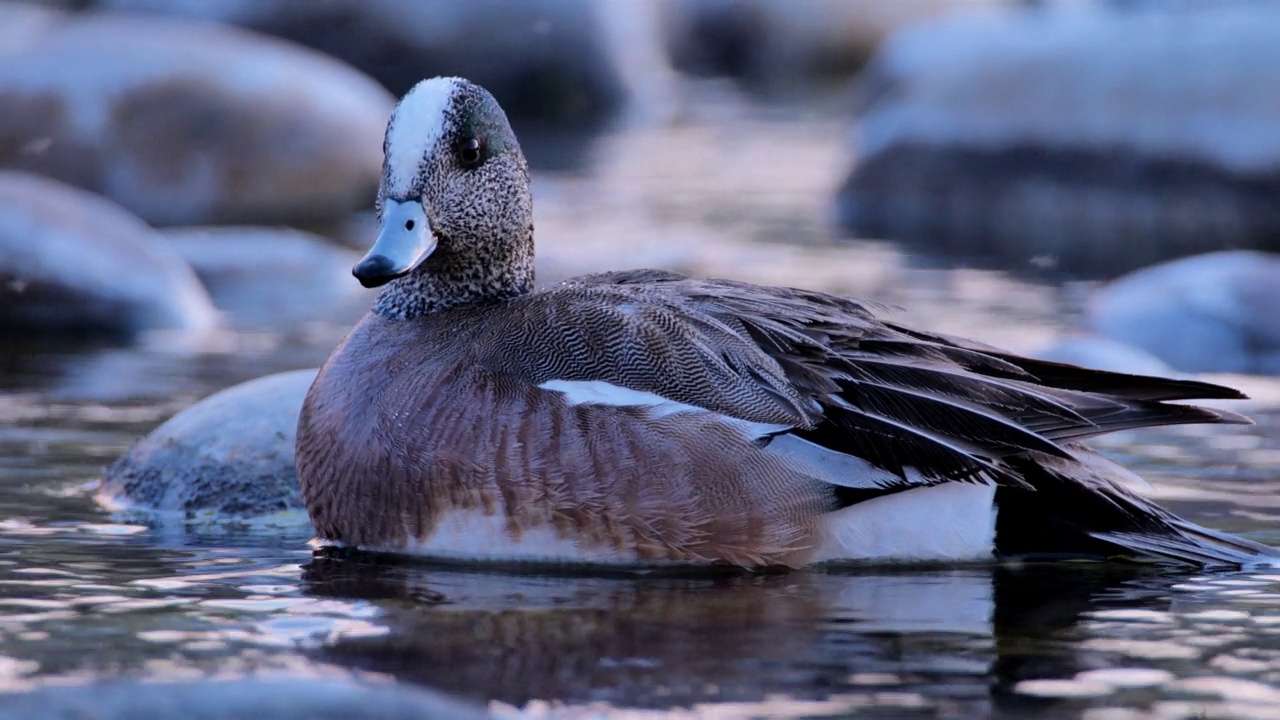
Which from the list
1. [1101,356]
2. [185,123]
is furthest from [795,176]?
[1101,356]

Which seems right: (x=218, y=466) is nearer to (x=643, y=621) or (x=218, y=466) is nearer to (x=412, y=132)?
(x=412, y=132)

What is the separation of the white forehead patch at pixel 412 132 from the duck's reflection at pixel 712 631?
3.64 ft

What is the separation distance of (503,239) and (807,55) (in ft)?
74.9

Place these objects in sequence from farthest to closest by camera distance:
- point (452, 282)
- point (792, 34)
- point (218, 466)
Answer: point (792, 34) → point (218, 466) → point (452, 282)

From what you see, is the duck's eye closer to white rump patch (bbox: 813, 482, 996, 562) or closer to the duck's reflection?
the duck's reflection

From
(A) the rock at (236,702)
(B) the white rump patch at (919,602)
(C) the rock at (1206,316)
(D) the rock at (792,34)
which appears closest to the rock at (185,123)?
(C) the rock at (1206,316)

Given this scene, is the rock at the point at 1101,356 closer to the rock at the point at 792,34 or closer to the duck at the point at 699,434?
the duck at the point at 699,434

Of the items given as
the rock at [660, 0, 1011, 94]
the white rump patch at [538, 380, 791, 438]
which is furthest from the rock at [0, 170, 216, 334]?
the rock at [660, 0, 1011, 94]

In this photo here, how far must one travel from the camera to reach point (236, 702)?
4.28m

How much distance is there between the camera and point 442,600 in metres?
5.43

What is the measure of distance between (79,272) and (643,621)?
546 centimetres

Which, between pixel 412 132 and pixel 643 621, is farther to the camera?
pixel 412 132

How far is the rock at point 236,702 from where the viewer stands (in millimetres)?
4238

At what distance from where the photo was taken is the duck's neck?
643 centimetres
